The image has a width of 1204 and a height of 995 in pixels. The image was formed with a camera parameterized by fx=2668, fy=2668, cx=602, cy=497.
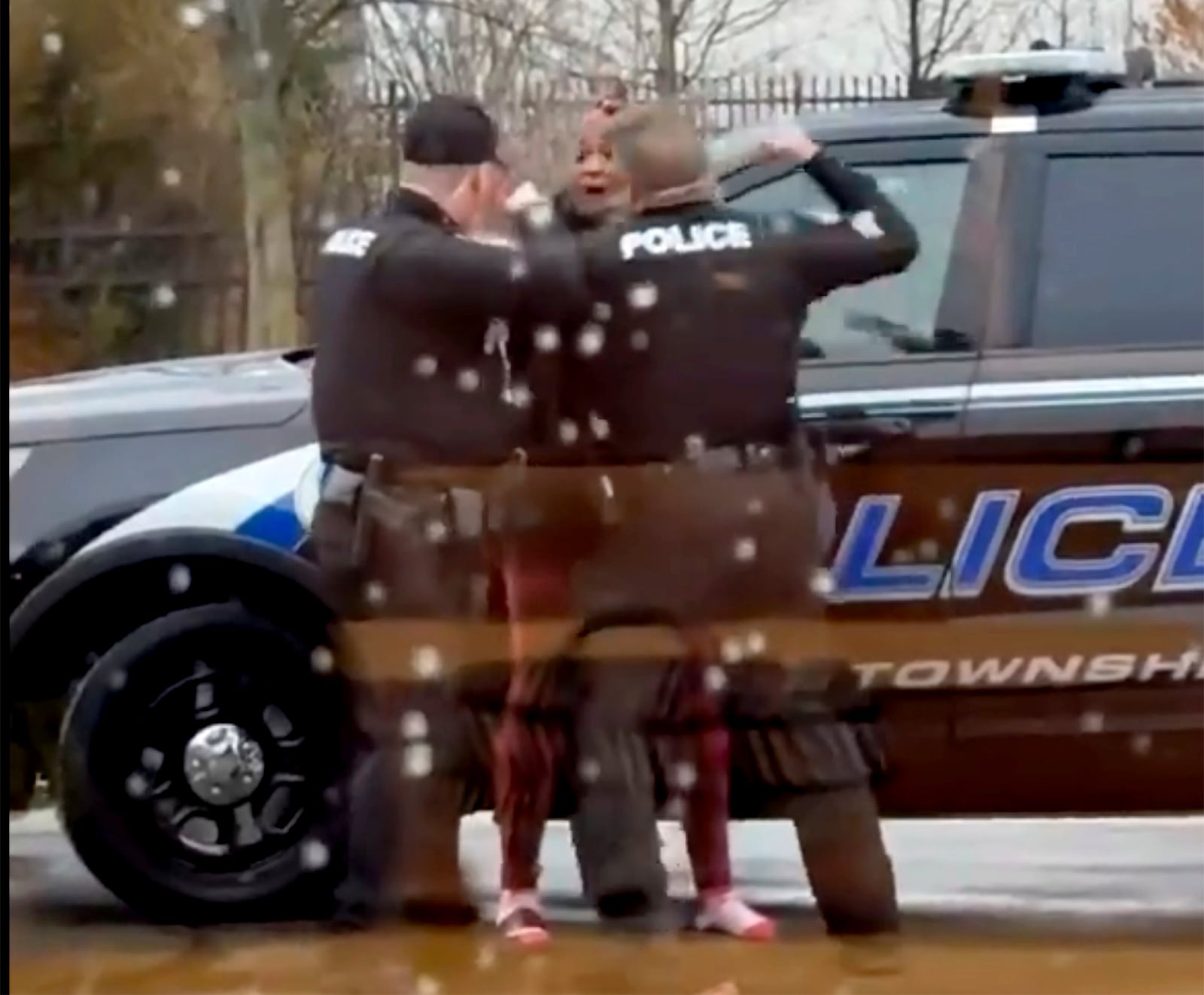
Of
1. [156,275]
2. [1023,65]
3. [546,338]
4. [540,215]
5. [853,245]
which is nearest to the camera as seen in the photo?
[853,245]

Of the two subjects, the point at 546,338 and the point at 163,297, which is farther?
the point at 163,297

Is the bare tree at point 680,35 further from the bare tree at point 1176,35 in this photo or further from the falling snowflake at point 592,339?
the bare tree at point 1176,35

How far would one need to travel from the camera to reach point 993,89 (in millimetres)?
5004

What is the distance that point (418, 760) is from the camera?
499 cm

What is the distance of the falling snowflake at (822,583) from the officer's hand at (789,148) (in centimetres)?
74

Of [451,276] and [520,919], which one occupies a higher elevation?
[451,276]

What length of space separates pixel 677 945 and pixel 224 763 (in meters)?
0.93

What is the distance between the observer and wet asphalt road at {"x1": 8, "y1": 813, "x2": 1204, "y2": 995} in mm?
4828

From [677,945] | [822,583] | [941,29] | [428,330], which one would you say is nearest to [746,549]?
[822,583]

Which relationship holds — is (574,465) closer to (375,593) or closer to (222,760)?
(375,593)

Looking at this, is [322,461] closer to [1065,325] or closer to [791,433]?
[791,433]

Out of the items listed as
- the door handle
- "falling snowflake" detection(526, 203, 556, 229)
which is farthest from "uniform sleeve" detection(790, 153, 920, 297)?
"falling snowflake" detection(526, 203, 556, 229)

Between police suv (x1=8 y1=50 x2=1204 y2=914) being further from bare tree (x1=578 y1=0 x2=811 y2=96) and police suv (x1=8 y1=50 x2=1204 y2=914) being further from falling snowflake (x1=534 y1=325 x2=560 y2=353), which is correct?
falling snowflake (x1=534 y1=325 x2=560 y2=353)

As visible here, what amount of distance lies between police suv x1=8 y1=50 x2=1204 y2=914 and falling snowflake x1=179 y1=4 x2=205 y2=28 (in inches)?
47.6
